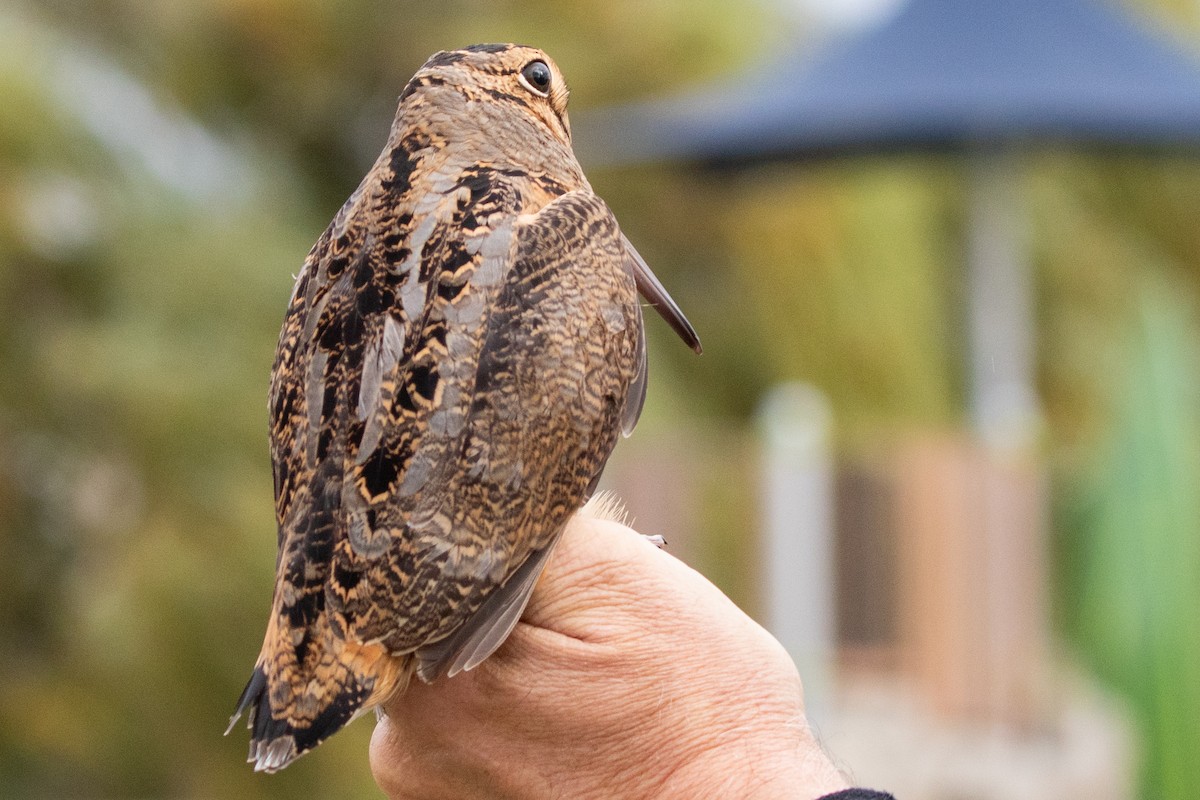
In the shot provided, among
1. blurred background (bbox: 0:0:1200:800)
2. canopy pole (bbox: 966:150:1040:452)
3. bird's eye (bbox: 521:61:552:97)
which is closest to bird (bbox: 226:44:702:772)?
bird's eye (bbox: 521:61:552:97)

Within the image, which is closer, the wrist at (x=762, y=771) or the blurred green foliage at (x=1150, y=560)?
the wrist at (x=762, y=771)

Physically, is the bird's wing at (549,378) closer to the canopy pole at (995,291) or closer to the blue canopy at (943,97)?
the blue canopy at (943,97)

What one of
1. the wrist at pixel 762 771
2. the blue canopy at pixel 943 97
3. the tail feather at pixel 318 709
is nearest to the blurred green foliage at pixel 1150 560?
the blue canopy at pixel 943 97

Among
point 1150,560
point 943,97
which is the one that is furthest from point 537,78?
point 943,97

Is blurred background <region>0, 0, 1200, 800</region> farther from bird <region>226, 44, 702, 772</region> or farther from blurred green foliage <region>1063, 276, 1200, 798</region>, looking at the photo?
bird <region>226, 44, 702, 772</region>

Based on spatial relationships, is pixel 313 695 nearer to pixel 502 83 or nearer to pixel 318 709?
pixel 318 709

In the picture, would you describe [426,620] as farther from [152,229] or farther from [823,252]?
[823,252]
